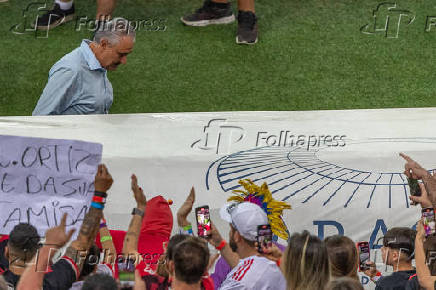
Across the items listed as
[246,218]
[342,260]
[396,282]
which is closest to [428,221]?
[396,282]

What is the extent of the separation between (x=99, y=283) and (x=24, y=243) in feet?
1.98

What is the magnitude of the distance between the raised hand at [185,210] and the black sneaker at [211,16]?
9.06 feet

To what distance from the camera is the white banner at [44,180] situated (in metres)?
3.93

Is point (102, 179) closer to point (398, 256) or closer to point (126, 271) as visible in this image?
point (126, 271)

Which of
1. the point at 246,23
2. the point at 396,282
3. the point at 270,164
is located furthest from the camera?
the point at 246,23

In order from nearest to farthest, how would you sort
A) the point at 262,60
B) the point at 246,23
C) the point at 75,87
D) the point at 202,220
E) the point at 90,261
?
the point at 90,261 < the point at 202,220 < the point at 75,87 < the point at 262,60 < the point at 246,23

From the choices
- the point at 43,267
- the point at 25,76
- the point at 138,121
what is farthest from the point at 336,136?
the point at 25,76

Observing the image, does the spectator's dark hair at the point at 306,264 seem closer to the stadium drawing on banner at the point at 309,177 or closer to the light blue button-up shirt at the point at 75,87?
the stadium drawing on banner at the point at 309,177

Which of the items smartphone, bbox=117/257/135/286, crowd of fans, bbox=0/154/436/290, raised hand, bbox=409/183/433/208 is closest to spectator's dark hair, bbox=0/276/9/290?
crowd of fans, bbox=0/154/436/290

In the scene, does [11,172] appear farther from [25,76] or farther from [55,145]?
[25,76]

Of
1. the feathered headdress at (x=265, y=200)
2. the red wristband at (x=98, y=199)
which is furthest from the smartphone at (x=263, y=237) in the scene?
the red wristband at (x=98, y=199)

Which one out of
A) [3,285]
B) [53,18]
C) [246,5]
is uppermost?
[246,5]

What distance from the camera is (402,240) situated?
12.2ft

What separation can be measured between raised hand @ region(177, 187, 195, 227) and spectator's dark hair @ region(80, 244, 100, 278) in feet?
1.99
